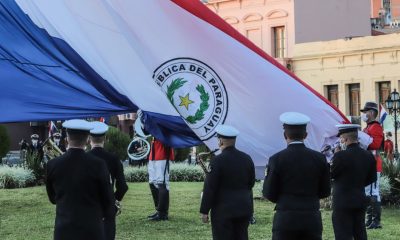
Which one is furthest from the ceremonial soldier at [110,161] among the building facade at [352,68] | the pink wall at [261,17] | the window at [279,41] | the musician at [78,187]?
the window at [279,41]

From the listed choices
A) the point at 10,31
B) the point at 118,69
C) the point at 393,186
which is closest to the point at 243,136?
the point at 118,69

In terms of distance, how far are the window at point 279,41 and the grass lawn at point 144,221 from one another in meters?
34.4

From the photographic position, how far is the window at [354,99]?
45.7 m

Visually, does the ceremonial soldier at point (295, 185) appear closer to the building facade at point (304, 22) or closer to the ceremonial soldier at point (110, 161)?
the ceremonial soldier at point (110, 161)

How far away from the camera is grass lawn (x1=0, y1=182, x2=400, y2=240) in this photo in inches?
441

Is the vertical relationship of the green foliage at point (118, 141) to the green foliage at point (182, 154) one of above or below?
above

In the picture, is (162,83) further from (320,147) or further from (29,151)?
(29,151)

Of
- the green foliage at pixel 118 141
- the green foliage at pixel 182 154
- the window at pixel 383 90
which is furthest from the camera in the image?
the window at pixel 383 90

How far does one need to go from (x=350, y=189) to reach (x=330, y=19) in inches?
1763

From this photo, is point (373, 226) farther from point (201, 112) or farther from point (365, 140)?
point (201, 112)

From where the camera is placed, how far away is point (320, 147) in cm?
895

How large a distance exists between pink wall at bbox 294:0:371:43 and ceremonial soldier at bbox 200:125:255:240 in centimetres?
4375

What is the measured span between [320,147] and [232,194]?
1623 millimetres

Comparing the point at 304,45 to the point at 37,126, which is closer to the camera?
the point at 304,45
